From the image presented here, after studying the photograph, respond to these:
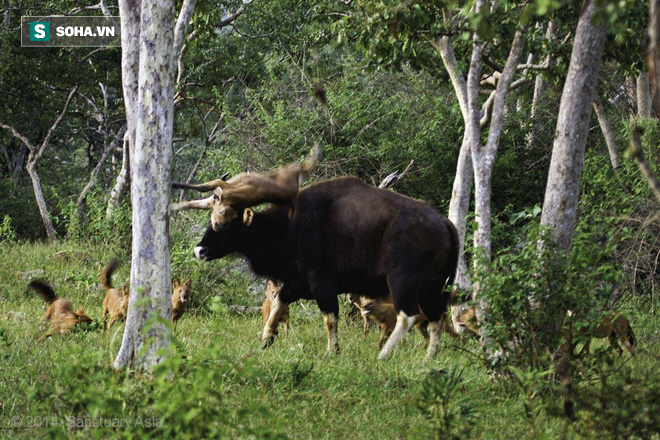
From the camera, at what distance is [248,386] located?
6859 mm

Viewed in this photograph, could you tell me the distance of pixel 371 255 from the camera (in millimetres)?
9031

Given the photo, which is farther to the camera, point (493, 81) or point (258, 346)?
point (493, 81)

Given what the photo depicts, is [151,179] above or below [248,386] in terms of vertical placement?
above

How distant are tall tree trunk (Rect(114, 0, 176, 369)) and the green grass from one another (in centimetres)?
30

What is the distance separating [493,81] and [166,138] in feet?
25.5

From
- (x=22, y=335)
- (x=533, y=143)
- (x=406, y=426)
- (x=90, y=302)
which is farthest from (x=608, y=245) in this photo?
(x=533, y=143)

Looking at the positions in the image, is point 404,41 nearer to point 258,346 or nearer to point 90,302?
point 258,346

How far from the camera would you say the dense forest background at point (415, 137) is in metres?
6.53

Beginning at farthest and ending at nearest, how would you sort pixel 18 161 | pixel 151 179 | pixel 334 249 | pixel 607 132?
pixel 18 161, pixel 607 132, pixel 334 249, pixel 151 179

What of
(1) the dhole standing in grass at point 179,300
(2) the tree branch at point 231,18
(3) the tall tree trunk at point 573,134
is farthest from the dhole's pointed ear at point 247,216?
(2) the tree branch at point 231,18

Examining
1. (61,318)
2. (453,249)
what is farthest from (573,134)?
(61,318)

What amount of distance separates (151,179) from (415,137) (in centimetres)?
791

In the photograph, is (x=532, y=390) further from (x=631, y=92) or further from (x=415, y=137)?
(x=631, y=92)

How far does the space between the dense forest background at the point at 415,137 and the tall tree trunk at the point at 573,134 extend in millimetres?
231
